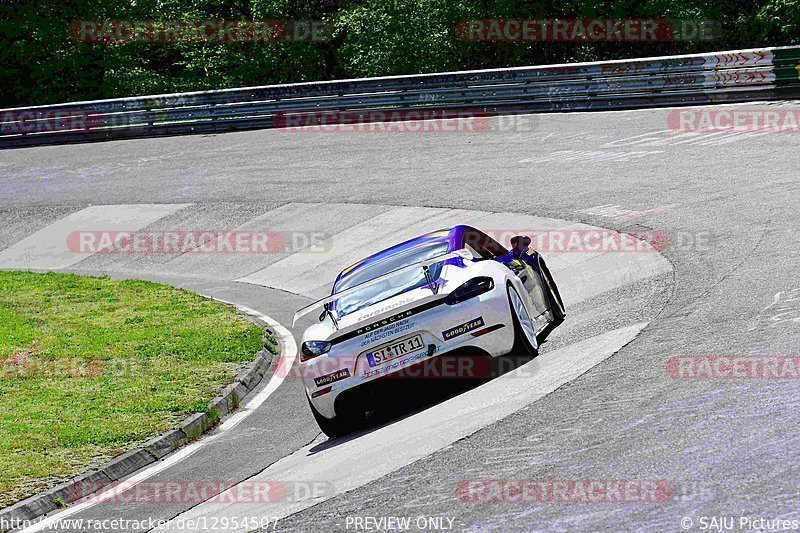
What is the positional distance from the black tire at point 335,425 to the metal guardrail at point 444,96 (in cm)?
1622

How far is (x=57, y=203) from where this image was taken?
24.0 meters

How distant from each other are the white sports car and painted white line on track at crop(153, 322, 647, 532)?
31 centimetres

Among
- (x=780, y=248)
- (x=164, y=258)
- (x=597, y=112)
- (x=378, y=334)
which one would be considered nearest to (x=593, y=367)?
(x=378, y=334)

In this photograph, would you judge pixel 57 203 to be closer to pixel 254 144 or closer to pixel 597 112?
pixel 254 144

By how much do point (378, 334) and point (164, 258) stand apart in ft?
40.0

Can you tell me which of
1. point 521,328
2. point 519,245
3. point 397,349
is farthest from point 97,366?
point 521,328

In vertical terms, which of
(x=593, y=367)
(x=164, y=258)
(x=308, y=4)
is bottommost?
(x=164, y=258)

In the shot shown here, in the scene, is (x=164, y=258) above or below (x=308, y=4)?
below

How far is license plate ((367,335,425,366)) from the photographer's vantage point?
8.54 m

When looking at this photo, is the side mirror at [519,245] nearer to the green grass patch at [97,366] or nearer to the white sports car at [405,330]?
the white sports car at [405,330]

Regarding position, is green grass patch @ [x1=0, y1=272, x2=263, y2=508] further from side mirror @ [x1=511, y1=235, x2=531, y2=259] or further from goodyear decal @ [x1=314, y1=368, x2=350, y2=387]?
side mirror @ [x1=511, y1=235, x2=531, y2=259]

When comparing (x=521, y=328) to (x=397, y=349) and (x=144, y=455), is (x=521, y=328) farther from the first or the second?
(x=144, y=455)

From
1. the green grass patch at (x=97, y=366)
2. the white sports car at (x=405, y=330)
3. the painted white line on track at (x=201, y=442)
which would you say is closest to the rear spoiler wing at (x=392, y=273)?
the white sports car at (x=405, y=330)

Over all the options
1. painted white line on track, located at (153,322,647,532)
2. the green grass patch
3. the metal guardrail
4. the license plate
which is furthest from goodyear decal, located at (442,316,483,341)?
the metal guardrail
